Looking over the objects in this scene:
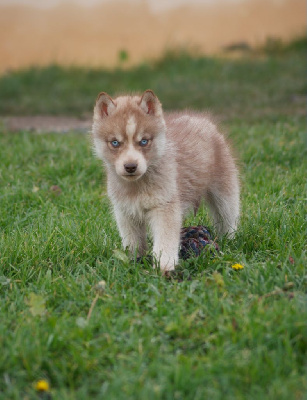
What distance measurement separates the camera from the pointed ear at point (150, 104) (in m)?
3.91

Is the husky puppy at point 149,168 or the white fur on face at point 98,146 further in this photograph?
the white fur on face at point 98,146

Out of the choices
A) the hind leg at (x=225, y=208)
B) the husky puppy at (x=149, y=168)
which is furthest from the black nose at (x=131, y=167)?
the hind leg at (x=225, y=208)

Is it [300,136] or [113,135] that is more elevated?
[113,135]

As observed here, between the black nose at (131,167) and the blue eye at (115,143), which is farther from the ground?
the blue eye at (115,143)

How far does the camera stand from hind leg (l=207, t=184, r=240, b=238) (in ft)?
15.2

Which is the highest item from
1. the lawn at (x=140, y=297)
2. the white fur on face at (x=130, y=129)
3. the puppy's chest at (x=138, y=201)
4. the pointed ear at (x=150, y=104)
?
the pointed ear at (x=150, y=104)

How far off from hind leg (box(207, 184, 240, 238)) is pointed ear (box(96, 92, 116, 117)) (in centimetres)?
123

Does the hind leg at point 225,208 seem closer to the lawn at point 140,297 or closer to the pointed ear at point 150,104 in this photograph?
the lawn at point 140,297

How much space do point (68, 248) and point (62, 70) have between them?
11.0m

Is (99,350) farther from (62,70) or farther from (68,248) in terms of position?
(62,70)

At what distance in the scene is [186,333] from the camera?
296cm

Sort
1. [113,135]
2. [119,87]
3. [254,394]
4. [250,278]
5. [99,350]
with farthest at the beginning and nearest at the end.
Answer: [119,87] → [113,135] → [250,278] → [99,350] → [254,394]

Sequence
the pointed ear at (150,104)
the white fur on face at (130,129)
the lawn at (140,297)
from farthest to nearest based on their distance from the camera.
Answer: the pointed ear at (150,104)
the white fur on face at (130,129)
the lawn at (140,297)

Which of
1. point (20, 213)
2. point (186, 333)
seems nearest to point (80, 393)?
point (186, 333)
